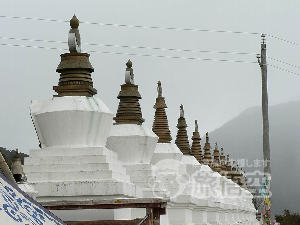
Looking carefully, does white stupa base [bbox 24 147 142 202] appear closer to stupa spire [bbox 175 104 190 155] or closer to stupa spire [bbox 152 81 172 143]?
stupa spire [bbox 152 81 172 143]

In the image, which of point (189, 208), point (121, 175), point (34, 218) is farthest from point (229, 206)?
point (34, 218)

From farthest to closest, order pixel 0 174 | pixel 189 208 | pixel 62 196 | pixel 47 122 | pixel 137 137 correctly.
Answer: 1. pixel 189 208
2. pixel 137 137
3. pixel 47 122
4. pixel 62 196
5. pixel 0 174

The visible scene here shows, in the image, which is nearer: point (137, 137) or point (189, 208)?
point (137, 137)

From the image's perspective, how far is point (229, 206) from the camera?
33.6m

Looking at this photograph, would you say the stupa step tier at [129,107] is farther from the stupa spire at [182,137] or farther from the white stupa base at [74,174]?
the stupa spire at [182,137]

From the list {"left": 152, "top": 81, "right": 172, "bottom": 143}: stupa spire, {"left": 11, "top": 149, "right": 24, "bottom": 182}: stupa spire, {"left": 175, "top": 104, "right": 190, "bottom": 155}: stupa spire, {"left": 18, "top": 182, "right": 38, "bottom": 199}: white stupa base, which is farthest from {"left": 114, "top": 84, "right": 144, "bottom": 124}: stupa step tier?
{"left": 175, "top": 104, "right": 190, "bottom": 155}: stupa spire

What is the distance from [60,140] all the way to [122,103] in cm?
A: 429

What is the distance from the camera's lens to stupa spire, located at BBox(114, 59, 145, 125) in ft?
58.5

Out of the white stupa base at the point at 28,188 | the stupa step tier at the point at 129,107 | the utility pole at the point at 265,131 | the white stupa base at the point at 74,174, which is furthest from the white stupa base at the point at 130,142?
the utility pole at the point at 265,131

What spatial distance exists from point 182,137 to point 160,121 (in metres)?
4.83

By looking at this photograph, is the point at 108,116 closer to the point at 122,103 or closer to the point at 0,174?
the point at 122,103

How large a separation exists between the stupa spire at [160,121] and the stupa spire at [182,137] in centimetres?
410

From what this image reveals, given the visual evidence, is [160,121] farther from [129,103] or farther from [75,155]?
[75,155]

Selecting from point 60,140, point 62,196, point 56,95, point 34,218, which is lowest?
point 34,218
